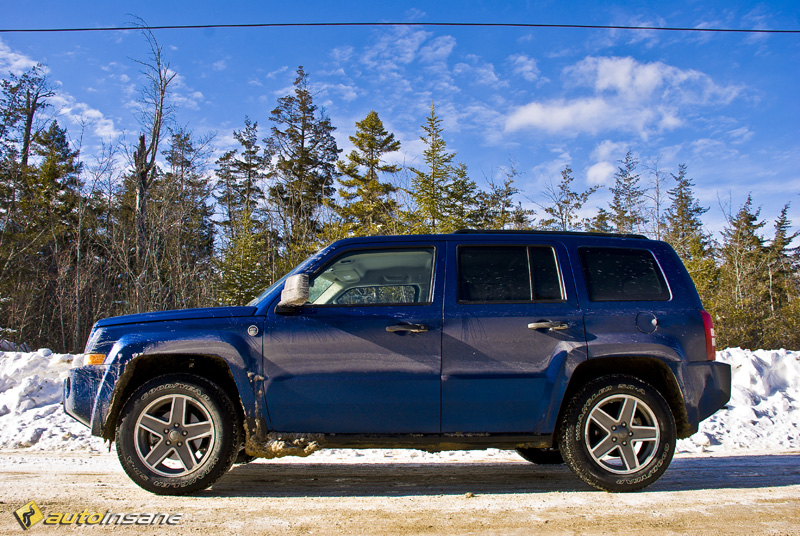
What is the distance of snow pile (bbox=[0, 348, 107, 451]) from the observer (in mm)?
5566

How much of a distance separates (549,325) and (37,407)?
692 cm

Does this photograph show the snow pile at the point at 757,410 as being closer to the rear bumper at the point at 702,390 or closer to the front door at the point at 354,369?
the rear bumper at the point at 702,390

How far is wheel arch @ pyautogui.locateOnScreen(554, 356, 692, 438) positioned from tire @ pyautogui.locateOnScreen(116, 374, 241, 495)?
2481mm

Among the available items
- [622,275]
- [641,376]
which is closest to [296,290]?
[622,275]

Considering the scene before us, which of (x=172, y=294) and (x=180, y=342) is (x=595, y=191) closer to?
(x=172, y=294)

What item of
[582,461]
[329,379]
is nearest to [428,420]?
[329,379]

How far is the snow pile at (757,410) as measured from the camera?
231 inches

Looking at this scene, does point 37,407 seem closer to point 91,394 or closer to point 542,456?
point 91,394

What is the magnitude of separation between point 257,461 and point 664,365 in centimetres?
391

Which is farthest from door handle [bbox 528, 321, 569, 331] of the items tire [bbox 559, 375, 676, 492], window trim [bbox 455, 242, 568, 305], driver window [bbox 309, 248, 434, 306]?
driver window [bbox 309, 248, 434, 306]

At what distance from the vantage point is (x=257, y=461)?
496 cm

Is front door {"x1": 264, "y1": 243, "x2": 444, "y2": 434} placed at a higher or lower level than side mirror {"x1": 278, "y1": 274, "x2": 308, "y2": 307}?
lower

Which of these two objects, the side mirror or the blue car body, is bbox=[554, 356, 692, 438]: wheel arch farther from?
the side mirror

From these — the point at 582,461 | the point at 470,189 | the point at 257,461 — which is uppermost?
the point at 470,189
